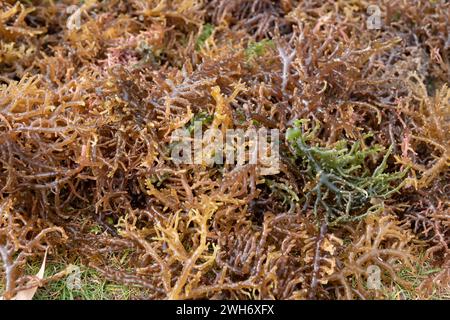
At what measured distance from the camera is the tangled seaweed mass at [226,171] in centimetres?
141

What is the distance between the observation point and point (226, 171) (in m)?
1.51

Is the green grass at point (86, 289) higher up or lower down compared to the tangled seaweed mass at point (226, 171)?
lower down

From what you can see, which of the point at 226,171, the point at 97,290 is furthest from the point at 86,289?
the point at 226,171

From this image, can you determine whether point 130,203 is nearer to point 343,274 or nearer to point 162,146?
point 162,146

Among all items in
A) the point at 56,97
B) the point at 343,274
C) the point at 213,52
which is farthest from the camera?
the point at 213,52

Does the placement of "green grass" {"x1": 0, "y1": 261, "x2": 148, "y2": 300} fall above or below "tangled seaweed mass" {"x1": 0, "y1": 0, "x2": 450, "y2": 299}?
below

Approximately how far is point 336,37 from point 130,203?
91 centimetres

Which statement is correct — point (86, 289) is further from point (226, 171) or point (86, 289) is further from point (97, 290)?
point (226, 171)

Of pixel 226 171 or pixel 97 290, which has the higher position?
pixel 226 171

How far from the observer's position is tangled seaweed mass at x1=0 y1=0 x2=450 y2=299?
4.63 feet
